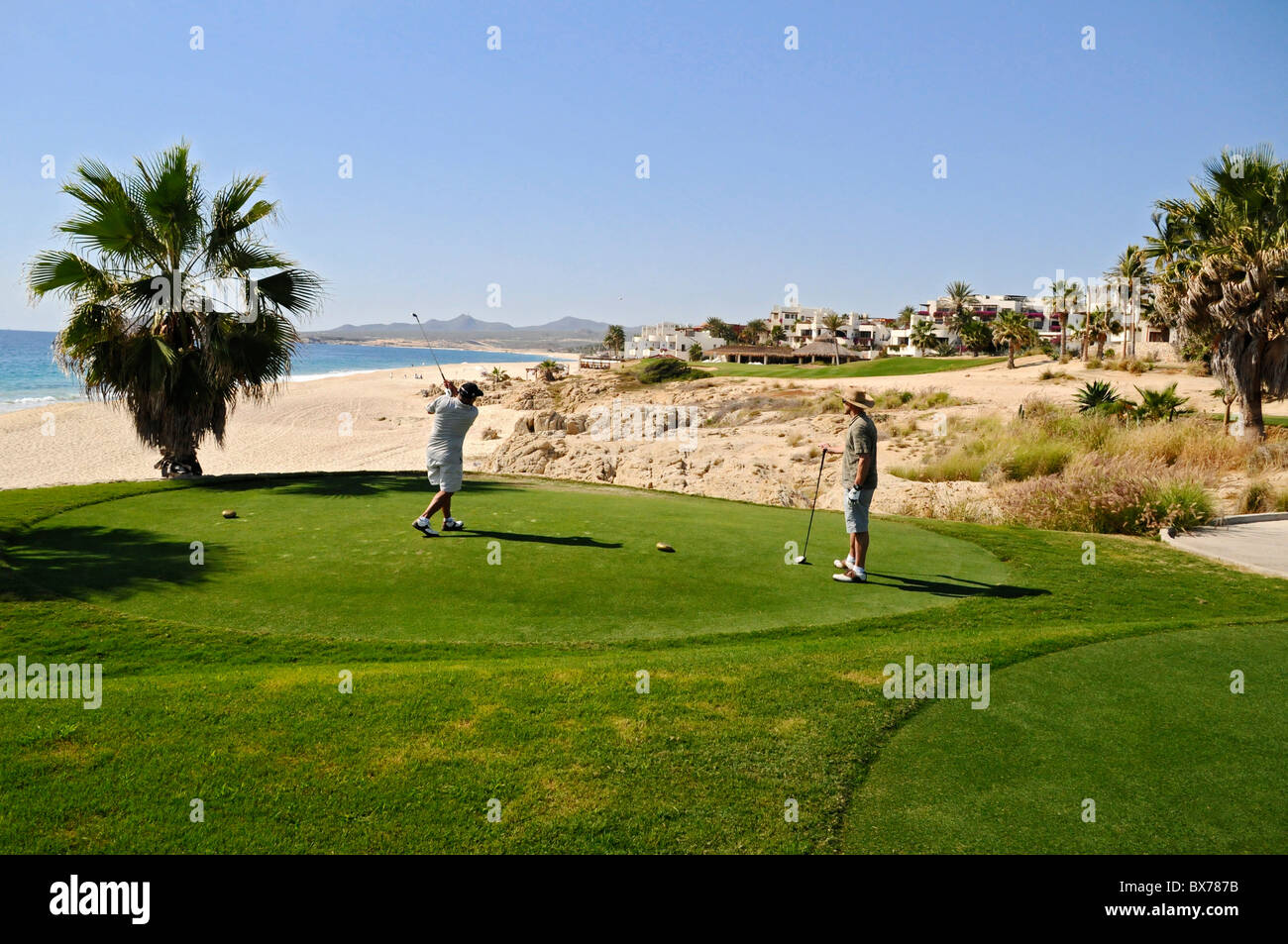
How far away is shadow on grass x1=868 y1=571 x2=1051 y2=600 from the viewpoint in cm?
860

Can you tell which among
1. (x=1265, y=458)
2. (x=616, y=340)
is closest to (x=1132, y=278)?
(x=1265, y=458)

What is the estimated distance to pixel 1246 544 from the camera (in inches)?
470

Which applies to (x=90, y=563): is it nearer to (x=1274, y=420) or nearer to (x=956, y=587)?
(x=956, y=587)

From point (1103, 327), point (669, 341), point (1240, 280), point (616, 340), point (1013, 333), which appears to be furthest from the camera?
point (669, 341)

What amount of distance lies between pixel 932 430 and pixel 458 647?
28.7 meters

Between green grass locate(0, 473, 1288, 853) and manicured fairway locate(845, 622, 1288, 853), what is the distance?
0.04m

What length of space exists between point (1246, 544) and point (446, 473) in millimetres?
11214

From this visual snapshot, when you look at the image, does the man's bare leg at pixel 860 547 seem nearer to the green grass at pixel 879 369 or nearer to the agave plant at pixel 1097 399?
the agave plant at pixel 1097 399

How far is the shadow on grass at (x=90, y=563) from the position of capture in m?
7.74

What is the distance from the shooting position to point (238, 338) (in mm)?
15812

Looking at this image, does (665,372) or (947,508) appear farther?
(665,372)

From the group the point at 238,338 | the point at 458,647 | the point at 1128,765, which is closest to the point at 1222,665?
the point at 1128,765
